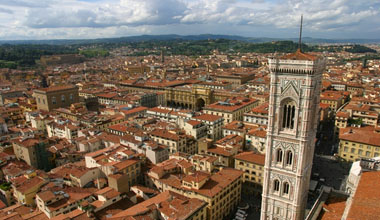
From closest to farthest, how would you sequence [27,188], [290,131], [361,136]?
1. [290,131]
2. [27,188]
3. [361,136]

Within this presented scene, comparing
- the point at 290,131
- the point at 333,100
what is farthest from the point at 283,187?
the point at 333,100

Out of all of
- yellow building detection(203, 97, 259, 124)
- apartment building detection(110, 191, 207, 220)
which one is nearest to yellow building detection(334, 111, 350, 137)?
yellow building detection(203, 97, 259, 124)

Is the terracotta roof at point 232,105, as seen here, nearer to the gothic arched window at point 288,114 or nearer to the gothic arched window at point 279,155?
the gothic arched window at point 279,155

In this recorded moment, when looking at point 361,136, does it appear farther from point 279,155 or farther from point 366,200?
point 366,200

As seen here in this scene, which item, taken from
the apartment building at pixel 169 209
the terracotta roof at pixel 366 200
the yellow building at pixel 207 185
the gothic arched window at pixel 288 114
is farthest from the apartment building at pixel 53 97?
the terracotta roof at pixel 366 200

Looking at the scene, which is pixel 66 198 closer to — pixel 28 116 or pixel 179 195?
pixel 179 195

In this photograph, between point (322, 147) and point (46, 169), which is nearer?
point (46, 169)

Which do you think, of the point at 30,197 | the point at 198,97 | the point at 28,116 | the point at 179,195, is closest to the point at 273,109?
the point at 179,195
